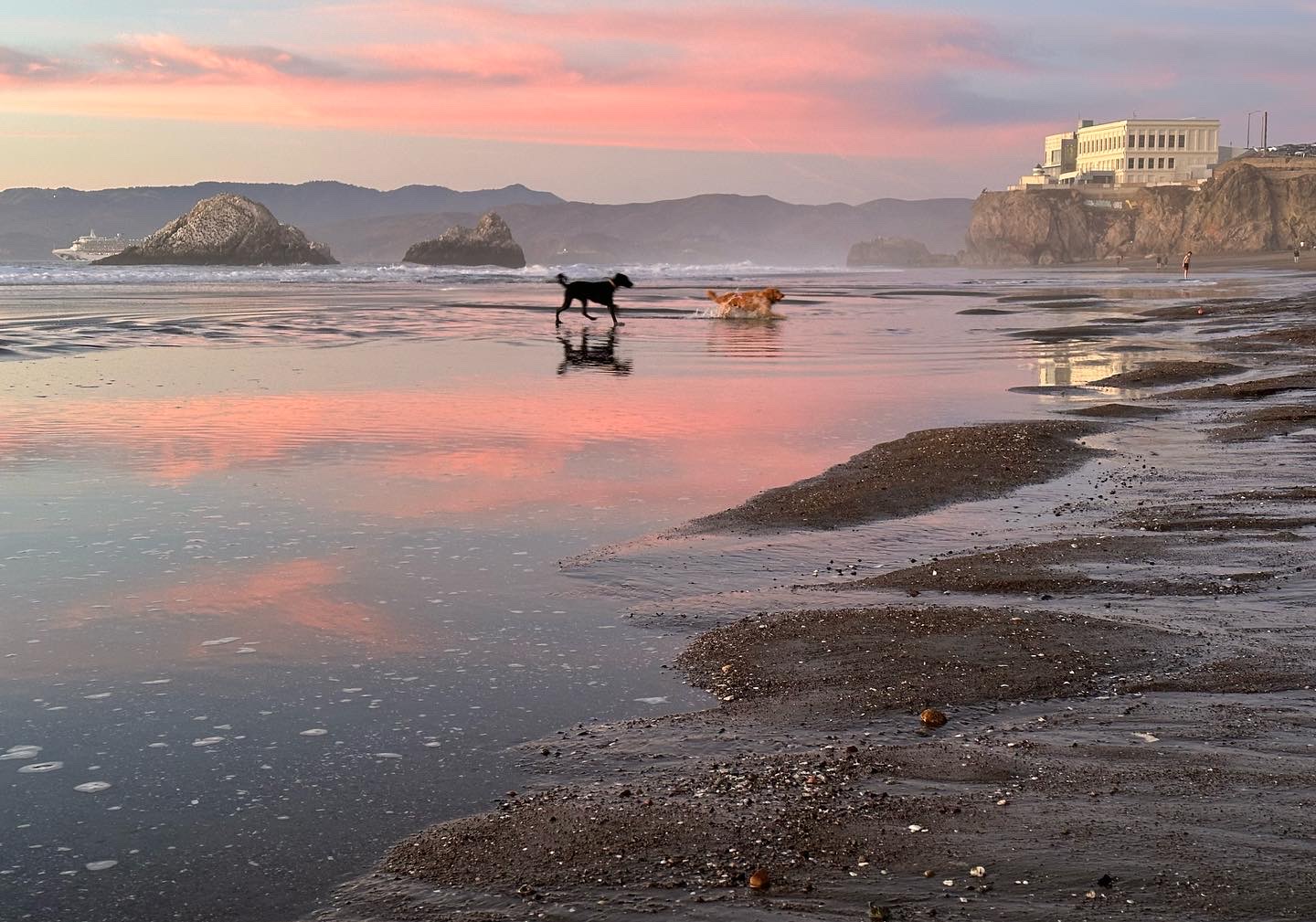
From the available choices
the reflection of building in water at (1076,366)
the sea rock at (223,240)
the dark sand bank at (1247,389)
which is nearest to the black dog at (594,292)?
the reflection of building in water at (1076,366)

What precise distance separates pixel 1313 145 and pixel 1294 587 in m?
180

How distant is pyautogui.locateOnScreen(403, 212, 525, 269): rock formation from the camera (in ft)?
500

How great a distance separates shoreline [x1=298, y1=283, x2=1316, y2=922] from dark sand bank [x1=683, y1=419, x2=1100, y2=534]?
138 cm

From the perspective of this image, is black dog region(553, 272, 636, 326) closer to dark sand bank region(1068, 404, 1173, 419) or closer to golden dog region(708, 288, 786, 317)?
golden dog region(708, 288, 786, 317)

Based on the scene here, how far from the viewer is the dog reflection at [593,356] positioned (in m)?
22.3

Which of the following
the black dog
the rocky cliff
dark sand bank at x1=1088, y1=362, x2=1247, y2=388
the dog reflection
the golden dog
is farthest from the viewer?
the rocky cliff

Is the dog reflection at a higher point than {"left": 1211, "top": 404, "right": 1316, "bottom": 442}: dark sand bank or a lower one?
higher

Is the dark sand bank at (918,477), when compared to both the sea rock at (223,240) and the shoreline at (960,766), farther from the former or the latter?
the sea rock at (223,240)

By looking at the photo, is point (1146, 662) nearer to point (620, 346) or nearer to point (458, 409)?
point (458, 409)

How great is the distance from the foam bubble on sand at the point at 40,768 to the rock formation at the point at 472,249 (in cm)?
14774

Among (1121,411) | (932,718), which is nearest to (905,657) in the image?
(932,718)

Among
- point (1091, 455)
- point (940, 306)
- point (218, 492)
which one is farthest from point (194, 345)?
point (940, 306)

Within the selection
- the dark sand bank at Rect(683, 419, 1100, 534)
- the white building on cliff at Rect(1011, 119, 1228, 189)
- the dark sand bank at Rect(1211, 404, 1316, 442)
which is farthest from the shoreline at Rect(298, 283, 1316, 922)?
the white building on cliff at Rect(1011, 119, 1228, 189)

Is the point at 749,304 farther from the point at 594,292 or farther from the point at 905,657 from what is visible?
the point at 905,657
